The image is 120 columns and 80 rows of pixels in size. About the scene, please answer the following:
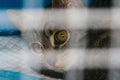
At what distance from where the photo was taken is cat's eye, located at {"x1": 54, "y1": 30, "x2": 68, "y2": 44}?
0.96 m

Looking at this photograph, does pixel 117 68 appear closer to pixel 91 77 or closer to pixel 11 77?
pixel 91 77

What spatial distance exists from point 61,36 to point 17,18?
175 millimetres

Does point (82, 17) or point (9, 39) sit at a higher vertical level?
point (82, 17)

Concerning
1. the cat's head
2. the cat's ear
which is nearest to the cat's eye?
the cat's head

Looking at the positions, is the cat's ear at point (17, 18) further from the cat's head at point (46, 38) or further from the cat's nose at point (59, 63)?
the cat's nose at point (59, 63)

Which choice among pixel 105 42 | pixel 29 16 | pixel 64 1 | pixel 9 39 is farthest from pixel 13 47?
pixel 105 42

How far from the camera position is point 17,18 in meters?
1.01

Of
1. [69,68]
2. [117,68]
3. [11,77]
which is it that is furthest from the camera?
[11,77]

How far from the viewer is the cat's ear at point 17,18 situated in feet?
3.18

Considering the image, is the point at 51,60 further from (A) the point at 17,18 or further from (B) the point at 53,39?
(A) the point at 17,18

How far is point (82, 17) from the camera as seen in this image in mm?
799

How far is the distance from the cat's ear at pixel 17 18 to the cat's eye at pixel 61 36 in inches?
5.1

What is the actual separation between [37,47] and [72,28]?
26 centimetres

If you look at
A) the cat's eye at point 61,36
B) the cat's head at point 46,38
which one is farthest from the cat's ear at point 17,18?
the cat's eye at point 61,36
